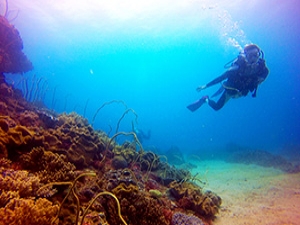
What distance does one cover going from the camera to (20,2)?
25.3 metres

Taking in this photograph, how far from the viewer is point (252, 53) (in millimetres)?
9547

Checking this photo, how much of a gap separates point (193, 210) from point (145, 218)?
2.41m

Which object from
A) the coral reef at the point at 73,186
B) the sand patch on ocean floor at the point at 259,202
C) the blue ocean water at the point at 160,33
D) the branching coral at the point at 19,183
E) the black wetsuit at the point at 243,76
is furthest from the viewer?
the blue ocean water at the point at 160,33

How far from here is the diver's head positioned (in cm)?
Result: 947

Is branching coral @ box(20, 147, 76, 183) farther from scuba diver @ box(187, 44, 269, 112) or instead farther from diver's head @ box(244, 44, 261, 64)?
diver's head @ box(244, 44, 261, 64)

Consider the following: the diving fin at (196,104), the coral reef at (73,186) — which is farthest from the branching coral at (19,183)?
the diving fin at (196,104)

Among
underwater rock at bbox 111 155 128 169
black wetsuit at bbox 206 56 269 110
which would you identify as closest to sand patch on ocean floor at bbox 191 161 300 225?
underwater rock at bbox 111 155 128 169

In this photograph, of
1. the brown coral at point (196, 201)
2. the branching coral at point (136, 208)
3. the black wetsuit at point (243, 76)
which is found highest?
the black wetsuit at point (243, 76)

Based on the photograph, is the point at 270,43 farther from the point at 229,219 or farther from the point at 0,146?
the point at 0,146

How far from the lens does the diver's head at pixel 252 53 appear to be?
31.1 ft

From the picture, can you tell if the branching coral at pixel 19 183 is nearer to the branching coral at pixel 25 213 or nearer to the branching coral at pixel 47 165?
the branching coral at pixel 25 213

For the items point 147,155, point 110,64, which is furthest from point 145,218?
point 110,64

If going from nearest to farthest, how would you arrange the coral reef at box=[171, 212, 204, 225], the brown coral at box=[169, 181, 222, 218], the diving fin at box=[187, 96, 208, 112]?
the coral reef at box=[171, 212, 204, 225] < the brown coral at box=[169, 181, 222, 218] < the diving fin at box=[187, 96, 208, 112]

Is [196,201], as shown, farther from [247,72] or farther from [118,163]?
[247,72]
